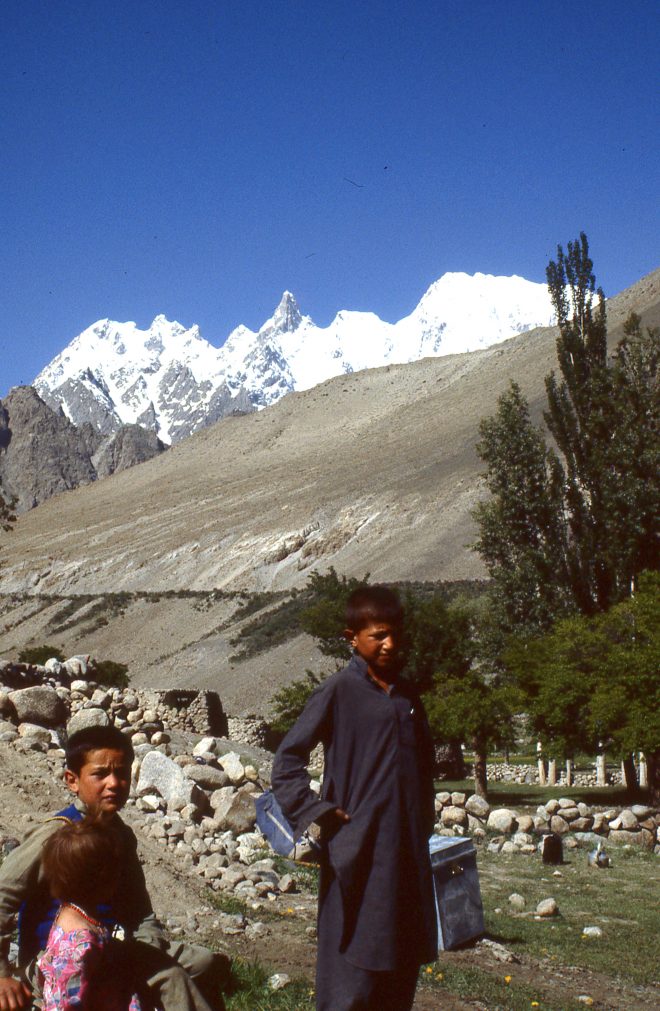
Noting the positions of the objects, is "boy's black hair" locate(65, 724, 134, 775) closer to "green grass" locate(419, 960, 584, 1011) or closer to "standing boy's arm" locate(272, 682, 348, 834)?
"standing boy's arm" locate(272, 682, 348, 834)

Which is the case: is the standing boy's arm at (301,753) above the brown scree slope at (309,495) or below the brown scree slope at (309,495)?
below

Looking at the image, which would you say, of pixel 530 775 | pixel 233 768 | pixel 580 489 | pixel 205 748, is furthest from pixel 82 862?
pixel 530 775

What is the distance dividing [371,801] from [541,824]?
43.8ft

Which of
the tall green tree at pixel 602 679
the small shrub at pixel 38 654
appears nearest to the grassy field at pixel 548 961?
the tall green tree at pixel 602 679

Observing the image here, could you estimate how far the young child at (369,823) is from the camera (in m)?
3.45

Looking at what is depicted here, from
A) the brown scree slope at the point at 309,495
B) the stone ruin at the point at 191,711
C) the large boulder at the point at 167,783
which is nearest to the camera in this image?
the large boulder at the point at 167,783

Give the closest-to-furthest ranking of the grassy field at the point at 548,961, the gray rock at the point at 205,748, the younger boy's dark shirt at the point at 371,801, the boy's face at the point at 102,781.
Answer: the younger boy's dark shirt at the point at 371,801
the boy's face at the point at 102,781
the grassy field at the point at 548,961
the gray rock at the point at 205,748

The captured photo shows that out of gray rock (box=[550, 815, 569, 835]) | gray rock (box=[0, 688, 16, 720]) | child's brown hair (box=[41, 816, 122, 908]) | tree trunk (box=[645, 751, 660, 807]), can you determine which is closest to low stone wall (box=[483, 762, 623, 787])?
tree trunk (box=[645, 751, 660, 807])

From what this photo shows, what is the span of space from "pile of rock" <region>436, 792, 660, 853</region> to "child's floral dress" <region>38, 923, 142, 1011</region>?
1153cm

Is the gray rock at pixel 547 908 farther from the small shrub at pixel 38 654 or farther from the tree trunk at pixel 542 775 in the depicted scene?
the small shrub at pixel 38 654

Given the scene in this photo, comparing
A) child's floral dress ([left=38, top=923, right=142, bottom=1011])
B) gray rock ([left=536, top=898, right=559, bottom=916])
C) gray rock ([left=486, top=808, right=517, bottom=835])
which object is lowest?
gray rock ([left=486, top=808, right=517, bottom=835])

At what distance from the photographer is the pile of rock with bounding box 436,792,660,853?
14742 mm

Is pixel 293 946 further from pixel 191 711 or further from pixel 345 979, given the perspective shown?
pixel 191 711

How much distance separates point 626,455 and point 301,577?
149 feet
